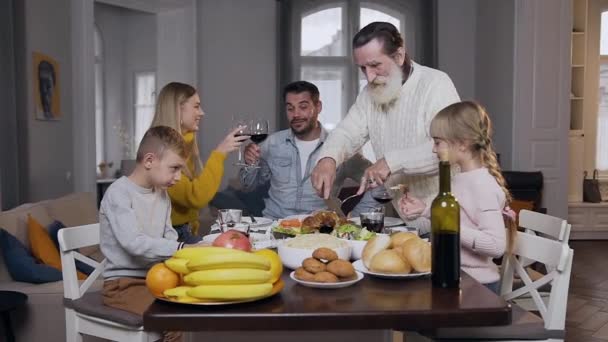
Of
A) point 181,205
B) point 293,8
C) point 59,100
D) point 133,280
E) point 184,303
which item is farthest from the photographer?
point 293,8

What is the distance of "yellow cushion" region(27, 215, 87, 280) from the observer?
3.07 m

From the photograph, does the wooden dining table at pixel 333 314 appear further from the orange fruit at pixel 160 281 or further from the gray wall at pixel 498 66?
the gray wall at pixel 498 66

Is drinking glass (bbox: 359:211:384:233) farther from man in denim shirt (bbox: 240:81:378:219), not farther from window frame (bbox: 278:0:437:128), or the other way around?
window frame (bbox: 278:0:437:128)

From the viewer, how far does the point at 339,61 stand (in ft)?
25.7

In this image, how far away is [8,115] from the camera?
14.8 ft

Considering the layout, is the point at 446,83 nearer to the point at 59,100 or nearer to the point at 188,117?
the point at 188,117

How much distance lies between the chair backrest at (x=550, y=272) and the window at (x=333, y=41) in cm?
570

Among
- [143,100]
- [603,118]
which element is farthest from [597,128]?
[143,100]

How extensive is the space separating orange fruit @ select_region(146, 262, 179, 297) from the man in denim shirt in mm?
1964

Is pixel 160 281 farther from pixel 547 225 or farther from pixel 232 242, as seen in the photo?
pixel 547 225

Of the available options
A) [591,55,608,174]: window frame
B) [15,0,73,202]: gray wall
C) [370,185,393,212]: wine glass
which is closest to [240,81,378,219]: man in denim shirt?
[370,185,393,212]: wine glass

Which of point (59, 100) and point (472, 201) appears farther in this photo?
point (59, 100)

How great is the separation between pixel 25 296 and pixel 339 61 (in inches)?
226

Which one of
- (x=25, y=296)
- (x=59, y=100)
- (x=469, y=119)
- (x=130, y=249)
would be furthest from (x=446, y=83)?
(x=59, y=100)
